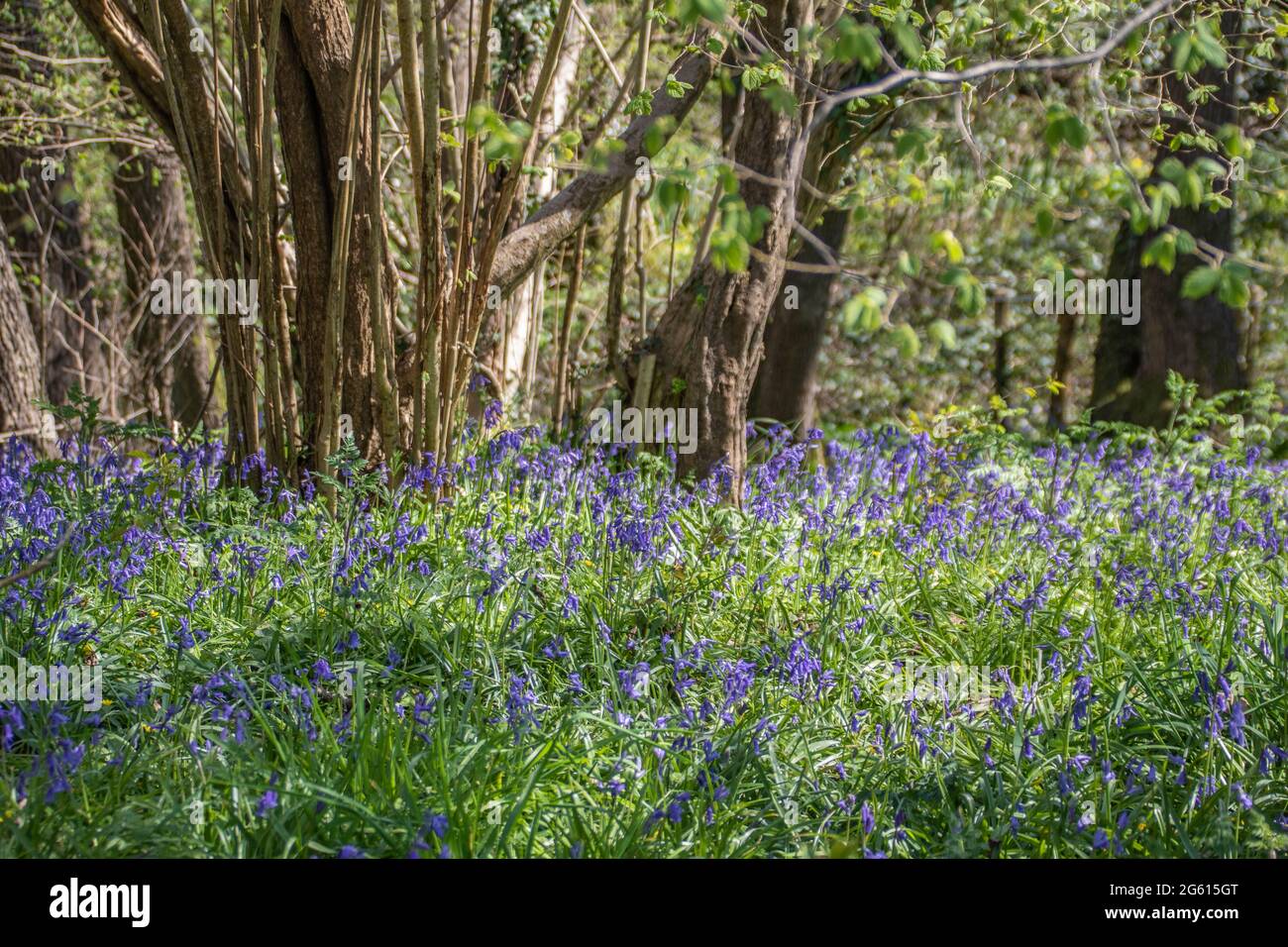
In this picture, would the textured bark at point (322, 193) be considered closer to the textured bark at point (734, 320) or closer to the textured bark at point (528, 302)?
the textured bark at point (528, 302)

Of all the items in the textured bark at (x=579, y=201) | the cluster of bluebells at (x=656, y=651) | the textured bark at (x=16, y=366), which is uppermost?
the textured bark at (x=579, y=201)

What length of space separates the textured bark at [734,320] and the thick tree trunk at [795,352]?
2.43 metres

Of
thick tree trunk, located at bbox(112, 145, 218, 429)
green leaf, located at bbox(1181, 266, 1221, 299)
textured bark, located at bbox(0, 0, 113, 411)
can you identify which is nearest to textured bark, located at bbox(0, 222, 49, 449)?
textured bark, located at bbox(0, 0, 113, 411)

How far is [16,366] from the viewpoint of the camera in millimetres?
7004

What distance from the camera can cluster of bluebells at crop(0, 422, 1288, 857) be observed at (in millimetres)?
2799

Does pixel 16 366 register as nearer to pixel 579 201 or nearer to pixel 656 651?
pixel 579 201

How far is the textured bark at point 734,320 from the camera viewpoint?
17.3 feet

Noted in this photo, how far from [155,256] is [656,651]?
7876 millimetres

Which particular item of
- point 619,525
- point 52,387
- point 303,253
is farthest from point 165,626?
point 52,387

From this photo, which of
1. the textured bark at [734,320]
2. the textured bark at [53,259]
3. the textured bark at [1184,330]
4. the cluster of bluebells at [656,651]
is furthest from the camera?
the textured bark at [53,259]

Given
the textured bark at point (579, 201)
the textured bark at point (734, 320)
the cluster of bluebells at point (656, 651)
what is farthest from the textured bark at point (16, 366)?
the textured bark at point (734, 320)

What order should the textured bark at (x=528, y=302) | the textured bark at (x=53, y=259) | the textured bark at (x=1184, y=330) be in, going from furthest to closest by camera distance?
the textured bark at (x=53, y=259), the textured bark at (x=1184, y=330), the textured bark at (x=528, y=302)

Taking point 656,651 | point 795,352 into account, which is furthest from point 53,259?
point 656,651
